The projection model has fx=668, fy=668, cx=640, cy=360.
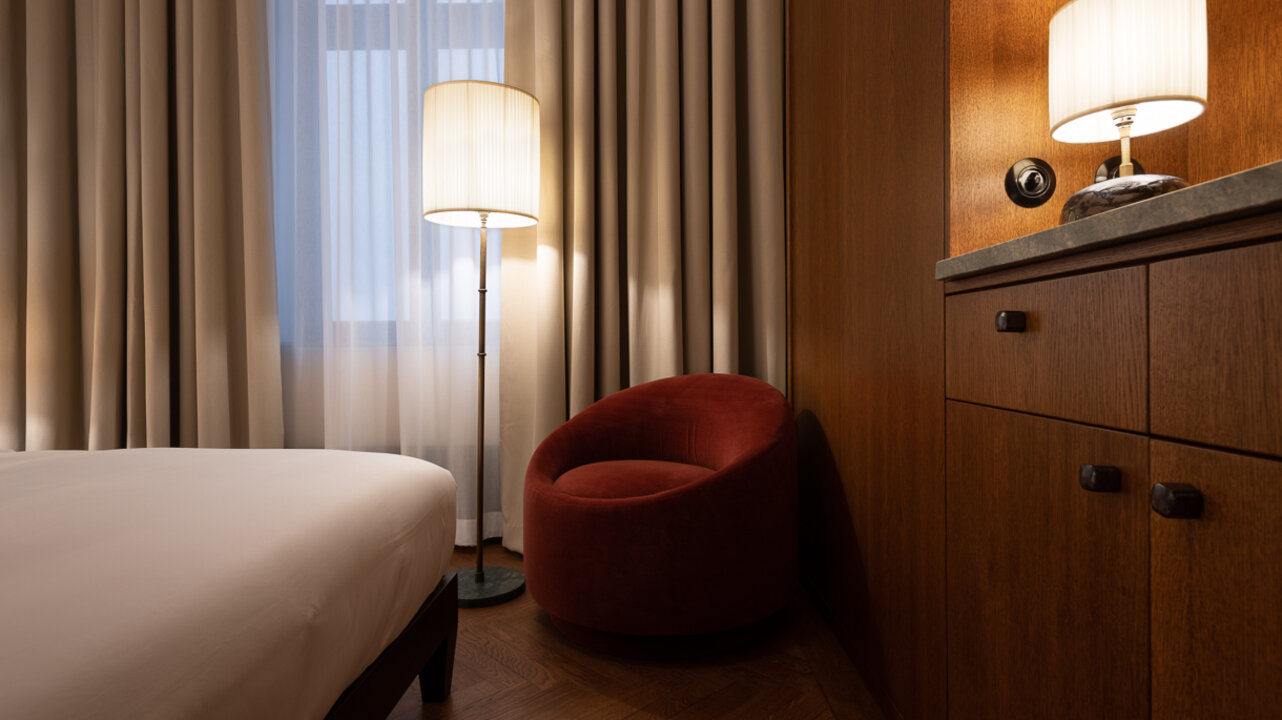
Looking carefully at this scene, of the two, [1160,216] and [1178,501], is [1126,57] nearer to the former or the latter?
[1160,216]

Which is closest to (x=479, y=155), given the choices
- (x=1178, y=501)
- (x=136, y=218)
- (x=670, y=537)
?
(x=670, y=537)

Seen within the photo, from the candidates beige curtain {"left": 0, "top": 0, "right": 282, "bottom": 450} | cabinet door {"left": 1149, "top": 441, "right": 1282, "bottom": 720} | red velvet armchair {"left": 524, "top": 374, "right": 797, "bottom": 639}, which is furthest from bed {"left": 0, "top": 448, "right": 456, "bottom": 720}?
beige curtain {"left": 0, "top": 0, "right": 282, "bottom": 450}

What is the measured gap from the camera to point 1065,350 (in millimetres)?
812

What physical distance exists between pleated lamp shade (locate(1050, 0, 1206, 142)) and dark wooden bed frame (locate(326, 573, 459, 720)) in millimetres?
1327

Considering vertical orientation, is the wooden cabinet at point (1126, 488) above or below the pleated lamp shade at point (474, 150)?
below

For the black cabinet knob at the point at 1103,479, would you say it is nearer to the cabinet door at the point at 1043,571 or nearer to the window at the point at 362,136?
the cabinet door at the point at 1043,571

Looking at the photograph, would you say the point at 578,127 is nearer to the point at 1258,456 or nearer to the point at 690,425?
the point at 690,425

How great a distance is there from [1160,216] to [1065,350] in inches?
8.9

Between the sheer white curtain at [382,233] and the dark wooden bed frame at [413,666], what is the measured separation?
3.69ft

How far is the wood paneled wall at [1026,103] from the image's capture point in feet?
3.59

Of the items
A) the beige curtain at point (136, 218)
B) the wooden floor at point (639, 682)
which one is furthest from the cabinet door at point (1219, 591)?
the beige curtain at point (136, 218)

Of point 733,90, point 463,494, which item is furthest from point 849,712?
point 733,90

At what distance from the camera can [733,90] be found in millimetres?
2375

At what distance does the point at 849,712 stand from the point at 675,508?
21.9 inches
